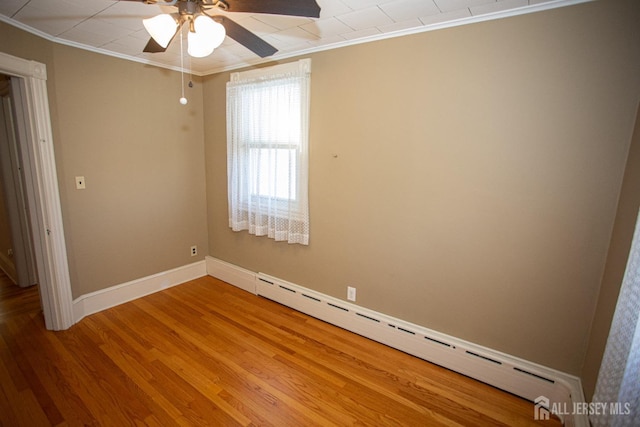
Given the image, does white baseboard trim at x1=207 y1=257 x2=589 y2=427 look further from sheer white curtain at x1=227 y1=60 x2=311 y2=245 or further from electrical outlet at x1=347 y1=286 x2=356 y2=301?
sheer white curtain at x1=227 y1=60 x2=311 y2=245

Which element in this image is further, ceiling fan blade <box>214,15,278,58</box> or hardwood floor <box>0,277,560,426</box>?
hardwood floor <box>0,277,560,426</box>

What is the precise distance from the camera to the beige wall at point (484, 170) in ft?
5.11

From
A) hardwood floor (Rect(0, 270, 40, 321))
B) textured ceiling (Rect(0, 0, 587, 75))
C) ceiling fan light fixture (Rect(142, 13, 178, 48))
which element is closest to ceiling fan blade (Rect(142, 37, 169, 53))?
textured ceiling (Rect(0, 0, 587, 75))

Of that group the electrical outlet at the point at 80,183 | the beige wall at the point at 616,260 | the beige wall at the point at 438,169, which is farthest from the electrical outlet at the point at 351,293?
the electrical outlet at the point at 80,183

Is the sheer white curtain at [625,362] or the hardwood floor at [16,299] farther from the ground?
the sheer white curtain at [625,362]

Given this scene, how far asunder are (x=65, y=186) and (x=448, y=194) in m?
3.12

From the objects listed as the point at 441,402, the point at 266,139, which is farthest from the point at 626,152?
the point at 266,139

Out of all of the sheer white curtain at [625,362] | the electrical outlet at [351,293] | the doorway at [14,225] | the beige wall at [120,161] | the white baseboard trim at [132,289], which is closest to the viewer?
the sheer white curtain at [625,362]

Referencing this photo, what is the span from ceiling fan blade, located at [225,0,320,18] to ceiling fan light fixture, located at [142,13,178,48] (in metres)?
0.27

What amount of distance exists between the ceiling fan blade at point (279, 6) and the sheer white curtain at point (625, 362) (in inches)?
61.5

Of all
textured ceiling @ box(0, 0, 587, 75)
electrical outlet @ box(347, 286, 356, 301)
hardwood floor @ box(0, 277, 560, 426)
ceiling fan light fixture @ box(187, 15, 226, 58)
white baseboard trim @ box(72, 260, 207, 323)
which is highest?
textured ceiling @ box(0, 0, 587, 75)

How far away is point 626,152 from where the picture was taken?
1.49 metres

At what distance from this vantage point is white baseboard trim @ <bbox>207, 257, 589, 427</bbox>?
174 cm

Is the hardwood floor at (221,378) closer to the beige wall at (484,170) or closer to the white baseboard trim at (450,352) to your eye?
the white baseboard trim at (450,352)
